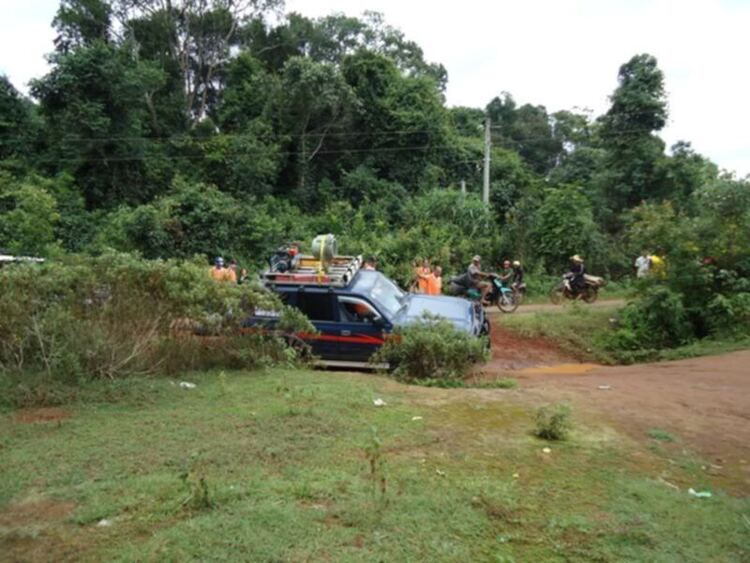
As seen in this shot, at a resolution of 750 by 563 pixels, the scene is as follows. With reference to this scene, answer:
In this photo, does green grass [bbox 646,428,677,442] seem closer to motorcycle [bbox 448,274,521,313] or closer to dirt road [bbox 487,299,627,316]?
dirt road [bbox 487,299,627,316]

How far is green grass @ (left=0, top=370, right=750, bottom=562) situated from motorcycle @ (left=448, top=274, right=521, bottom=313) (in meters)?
9.86

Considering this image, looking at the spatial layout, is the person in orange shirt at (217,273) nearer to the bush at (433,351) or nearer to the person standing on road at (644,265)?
the bush at (433,351)

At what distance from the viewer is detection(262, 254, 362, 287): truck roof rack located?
9648 millimetres

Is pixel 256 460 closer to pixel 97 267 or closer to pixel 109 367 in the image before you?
pixel 109 367

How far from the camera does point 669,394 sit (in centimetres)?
772

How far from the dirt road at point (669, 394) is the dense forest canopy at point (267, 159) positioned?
8.35 meters

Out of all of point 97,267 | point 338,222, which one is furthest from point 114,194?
point 97,267

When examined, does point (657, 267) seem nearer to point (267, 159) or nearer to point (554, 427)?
point (554, 427)

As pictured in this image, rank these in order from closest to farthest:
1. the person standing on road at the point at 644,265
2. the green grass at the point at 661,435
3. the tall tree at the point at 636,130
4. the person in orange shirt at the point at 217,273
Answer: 1. the green grass at the point at 661,435
2. the person in orange shirt at the point at 217,273
3. the person standing on road at the point at 644,265
4. the tall tree at the point at 636,130

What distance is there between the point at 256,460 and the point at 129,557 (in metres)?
1.51

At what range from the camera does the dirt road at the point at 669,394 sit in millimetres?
5691

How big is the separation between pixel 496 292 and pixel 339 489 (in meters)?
12.8

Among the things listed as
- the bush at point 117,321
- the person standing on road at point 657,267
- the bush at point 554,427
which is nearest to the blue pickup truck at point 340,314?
the bush at point 117,321

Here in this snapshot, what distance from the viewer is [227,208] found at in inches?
963
